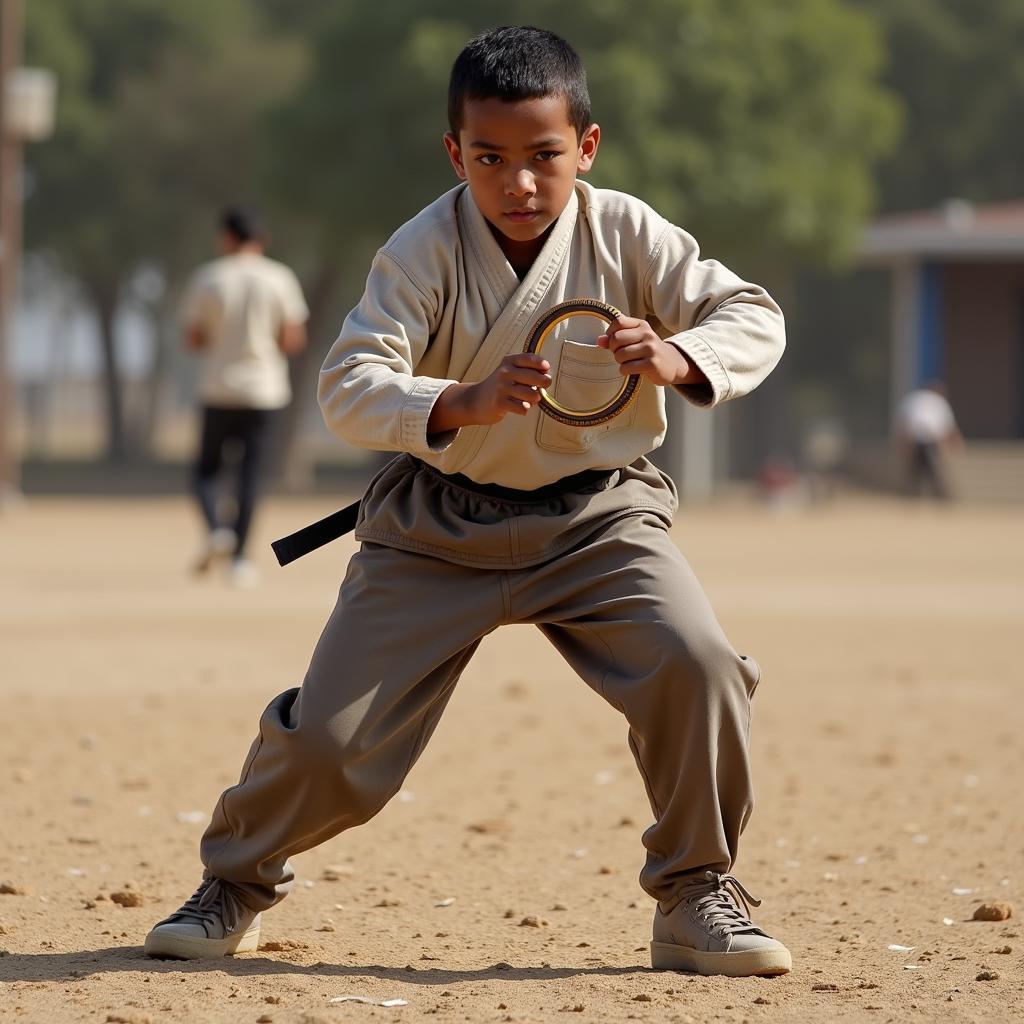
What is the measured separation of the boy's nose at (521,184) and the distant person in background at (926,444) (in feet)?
71.3

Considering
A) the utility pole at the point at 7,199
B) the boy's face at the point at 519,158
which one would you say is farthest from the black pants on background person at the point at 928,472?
the boy's face at the point at 519,158

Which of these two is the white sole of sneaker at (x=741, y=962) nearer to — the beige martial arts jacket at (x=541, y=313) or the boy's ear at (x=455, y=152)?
the beige martial arts jacket at (x=541, y=313)

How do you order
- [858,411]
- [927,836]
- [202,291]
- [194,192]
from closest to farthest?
[927,836] → [202,291] → [194,192] → [858,411]

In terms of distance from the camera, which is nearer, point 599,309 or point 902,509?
point 599,309

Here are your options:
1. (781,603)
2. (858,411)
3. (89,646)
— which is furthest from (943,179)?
(89,646)

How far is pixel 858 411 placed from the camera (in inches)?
Answer: 2270

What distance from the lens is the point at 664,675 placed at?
361 cm

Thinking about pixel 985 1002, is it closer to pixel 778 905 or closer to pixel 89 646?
pixel 778 905

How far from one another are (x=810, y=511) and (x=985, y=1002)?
20.3 metres

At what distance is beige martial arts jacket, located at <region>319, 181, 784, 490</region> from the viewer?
3621 mm

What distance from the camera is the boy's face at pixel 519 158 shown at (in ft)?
11.9

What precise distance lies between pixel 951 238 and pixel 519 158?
85.6ft

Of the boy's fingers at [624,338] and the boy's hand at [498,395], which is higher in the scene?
the boy's fingers at [624,338]

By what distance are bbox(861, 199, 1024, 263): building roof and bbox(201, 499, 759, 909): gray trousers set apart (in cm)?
2603
